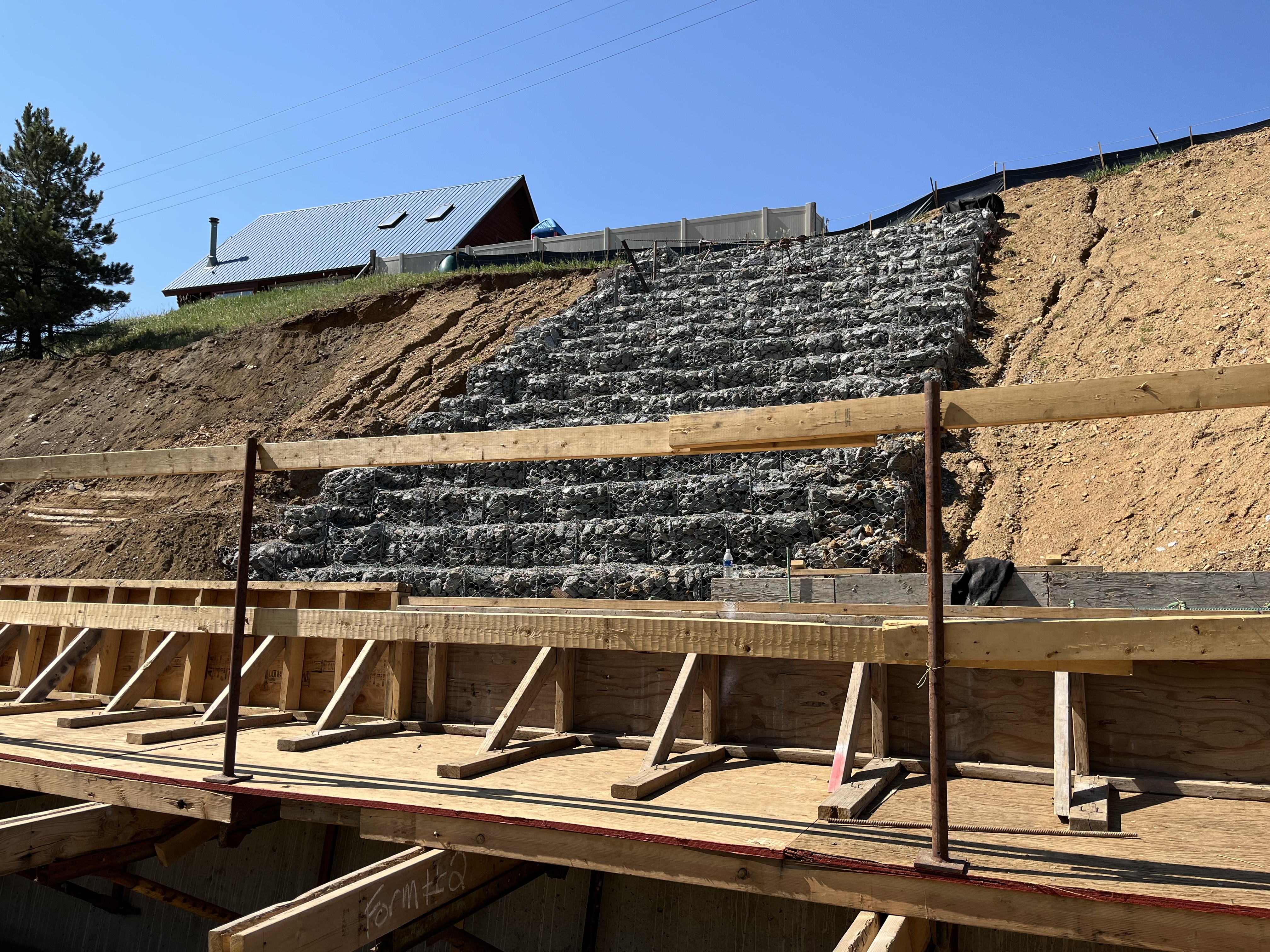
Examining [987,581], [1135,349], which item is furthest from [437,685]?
[1135,349]

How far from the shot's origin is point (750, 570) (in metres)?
11.5

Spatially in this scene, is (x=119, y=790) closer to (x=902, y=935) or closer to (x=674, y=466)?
(x=902, y=935)

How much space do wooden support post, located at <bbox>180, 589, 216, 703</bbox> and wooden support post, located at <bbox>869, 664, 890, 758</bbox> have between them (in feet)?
15.6

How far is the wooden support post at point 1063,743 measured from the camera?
338 cm

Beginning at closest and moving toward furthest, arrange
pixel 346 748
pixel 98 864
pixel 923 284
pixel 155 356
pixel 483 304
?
pixel 98 864 → pixel 346 748 → pixel 923 284 → pixel 483 304 → pixel 155 356

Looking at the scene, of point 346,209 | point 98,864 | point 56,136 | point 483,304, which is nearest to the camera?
point 98,864

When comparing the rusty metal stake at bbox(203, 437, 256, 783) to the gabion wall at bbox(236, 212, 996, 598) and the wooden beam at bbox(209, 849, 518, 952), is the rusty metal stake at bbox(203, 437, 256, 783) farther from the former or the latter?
the gabion wall at bbox(236, 212, 996, 598)

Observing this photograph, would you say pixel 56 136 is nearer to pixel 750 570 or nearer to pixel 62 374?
pixel 62 374

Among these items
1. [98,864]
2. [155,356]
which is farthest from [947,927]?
[155,356]

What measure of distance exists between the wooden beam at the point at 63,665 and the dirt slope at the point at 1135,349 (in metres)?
9.89

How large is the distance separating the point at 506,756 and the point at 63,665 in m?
4.35

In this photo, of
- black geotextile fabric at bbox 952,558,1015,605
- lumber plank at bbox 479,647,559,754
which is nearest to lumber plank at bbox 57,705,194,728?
lumber plank at bbox 479,647,559,754

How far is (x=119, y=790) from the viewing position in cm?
414

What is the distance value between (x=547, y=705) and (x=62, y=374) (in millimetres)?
29000
